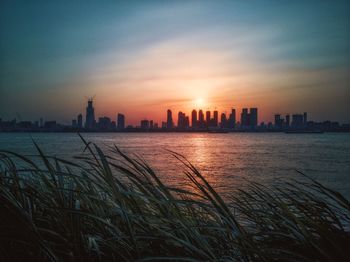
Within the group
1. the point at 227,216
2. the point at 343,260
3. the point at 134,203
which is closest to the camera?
the point at 343,260

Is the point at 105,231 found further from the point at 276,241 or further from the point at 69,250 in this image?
the point at 276,241

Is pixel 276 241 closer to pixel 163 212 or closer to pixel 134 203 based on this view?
pixel 163 212

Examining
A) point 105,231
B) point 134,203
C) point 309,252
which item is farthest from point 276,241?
point 105,231

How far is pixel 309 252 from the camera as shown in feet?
6.56

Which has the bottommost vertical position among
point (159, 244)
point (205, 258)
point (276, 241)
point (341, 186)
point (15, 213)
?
point (341, 186)

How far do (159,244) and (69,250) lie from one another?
57 centimetres

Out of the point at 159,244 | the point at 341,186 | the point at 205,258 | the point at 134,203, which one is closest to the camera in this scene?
the point at 205,258

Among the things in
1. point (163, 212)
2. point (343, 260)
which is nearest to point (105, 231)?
point (163, 212)

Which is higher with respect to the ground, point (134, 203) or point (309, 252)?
point (134, 203)

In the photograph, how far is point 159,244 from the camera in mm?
1985

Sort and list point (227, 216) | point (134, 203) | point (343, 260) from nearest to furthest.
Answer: point (343, 260) → point (227, 216) → point (134, 203)

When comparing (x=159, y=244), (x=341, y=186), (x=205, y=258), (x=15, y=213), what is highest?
(x=15, y=213)

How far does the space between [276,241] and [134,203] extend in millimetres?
1206

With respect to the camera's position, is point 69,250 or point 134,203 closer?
point 69,250
